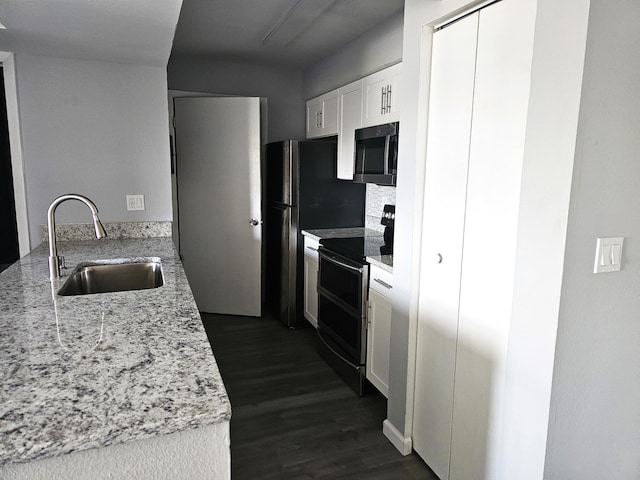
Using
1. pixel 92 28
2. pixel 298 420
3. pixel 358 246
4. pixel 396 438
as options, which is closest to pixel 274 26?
pixel 92 28

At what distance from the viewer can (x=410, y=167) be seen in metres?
1.93

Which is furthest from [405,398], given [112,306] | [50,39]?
[50,39]

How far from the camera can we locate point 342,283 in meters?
2.75

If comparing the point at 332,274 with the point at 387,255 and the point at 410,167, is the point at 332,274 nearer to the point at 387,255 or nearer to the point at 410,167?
the point at 387,255

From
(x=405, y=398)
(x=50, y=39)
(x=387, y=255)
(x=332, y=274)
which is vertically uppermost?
(x=50, y=39)

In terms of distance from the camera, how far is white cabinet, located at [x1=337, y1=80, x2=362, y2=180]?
3188mm

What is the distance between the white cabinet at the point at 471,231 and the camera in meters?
1.46

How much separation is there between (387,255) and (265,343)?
140cm

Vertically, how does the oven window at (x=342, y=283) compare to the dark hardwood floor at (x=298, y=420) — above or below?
above

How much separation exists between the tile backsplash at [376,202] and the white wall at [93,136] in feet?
5.24

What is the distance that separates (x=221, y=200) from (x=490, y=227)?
275cm

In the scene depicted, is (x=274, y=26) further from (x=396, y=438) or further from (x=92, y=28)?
(x=396, y=438)

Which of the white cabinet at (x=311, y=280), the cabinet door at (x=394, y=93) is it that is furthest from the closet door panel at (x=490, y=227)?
the white cabinet at (x=311, y=280)

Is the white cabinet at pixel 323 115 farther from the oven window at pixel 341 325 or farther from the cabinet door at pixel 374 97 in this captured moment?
the oven window at pixel 341 325
